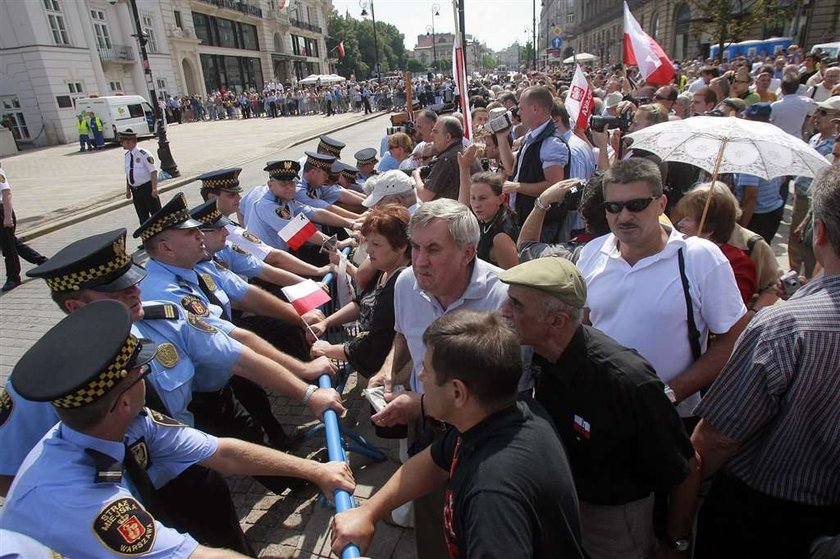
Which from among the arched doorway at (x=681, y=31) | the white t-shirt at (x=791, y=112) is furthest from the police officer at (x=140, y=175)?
the arched doorway at (x=681, y=31)

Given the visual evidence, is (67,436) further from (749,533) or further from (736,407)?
(749,533)

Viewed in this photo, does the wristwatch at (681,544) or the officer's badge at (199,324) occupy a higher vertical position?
the officer's badge at (199,324)

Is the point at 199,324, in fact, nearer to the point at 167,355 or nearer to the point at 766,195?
the point at 167,355

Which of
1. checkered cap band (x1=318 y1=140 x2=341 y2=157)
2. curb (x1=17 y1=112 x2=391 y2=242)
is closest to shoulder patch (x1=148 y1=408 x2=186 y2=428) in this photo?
checkered cap band (x1=318 y1=140 x2=341 y2=157)

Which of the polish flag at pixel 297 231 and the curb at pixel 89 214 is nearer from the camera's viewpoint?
the polish flag at pixel 297 231

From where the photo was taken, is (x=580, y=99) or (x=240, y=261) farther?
(x=580, y=99)

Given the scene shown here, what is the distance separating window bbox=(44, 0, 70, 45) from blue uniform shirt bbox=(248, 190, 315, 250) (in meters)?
34.3

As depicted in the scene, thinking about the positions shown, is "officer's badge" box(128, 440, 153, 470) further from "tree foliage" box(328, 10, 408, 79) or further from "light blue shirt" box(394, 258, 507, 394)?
"tree foliage" box(328, 10, 408, 79)

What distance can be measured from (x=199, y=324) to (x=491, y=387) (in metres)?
1.94

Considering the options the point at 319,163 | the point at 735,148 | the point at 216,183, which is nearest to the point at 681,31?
the point at 319,163

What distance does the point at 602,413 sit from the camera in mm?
1772

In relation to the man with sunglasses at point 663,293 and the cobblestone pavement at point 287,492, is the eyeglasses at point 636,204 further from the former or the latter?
the cobblestone pavement at point 287,492

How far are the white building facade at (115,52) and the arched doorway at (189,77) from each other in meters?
0.09

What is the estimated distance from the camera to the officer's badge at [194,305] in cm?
289
